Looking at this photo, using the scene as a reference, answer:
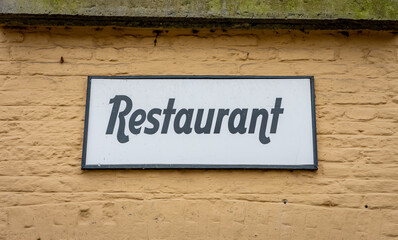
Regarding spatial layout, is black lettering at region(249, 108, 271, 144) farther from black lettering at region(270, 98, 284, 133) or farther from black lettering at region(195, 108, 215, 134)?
black lettering at region(195, 108, 215, 134)

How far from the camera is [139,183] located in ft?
7.32

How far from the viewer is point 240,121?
228cm

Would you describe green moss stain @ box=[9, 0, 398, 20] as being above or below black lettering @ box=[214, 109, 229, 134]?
above

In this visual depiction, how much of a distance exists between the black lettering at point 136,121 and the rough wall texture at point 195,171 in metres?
0.26

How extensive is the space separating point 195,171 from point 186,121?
1.03ft

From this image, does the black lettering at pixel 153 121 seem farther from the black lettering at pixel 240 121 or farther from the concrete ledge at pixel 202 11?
the concrete ledge at pixel 202 11

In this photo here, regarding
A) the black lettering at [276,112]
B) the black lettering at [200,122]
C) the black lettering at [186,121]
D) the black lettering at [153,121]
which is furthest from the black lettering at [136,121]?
the black lettering at [276,112]

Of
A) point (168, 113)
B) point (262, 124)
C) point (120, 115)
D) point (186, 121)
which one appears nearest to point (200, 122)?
Answer: point (186, 121)

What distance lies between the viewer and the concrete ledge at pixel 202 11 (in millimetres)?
2268

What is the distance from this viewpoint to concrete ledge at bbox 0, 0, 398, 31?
227 centimetres

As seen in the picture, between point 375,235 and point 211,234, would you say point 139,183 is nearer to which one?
point 211,234

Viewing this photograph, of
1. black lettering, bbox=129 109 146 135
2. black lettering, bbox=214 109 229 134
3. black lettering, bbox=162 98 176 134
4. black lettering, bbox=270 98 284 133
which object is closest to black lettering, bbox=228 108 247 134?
black lettering, bbox=214 109 229 134

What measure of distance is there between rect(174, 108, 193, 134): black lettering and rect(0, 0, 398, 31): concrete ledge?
23.4 inches

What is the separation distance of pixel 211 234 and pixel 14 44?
1.76 meters
